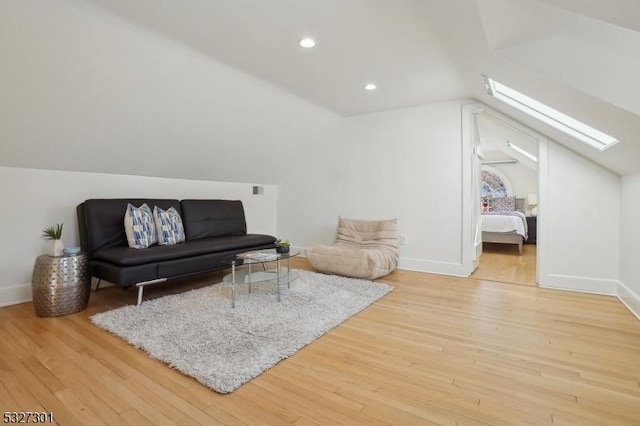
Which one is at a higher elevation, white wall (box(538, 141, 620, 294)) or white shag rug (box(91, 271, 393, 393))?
white wall (box(538, 141, 620, 294))

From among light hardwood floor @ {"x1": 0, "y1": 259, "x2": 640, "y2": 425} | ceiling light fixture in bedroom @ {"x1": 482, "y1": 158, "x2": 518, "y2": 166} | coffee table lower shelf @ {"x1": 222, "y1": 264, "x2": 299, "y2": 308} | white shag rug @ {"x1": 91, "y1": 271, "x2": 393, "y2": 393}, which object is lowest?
light hardwood floor @ {"x1": 0, "y1": 259, "x2": 640, "y2": 425}

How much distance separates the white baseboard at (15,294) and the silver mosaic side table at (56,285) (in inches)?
21.0

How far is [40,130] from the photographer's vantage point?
2.64 meters

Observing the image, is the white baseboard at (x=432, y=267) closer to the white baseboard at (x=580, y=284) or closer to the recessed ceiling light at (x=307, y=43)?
the white baseboard at (x=580, y=284)

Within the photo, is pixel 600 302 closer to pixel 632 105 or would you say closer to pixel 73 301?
pixel 632 105

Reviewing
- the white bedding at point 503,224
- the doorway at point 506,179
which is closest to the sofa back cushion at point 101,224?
the doorway at point 506,179

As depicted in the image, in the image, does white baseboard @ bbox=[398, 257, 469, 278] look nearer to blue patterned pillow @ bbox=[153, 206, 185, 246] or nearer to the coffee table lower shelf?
the coffee table lower shelf

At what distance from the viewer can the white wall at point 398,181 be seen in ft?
13.0

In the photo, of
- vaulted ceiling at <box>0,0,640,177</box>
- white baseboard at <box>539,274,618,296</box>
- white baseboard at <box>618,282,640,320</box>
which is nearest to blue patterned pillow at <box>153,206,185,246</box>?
vaulted ceiling at <box>0,0,640,177</box>

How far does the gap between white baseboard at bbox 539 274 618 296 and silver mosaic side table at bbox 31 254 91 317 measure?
4.47 meters

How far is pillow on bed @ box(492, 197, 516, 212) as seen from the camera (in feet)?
25.9

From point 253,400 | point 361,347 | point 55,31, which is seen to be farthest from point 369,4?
point 253,400

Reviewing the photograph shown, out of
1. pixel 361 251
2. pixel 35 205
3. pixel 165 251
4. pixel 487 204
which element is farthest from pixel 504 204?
pixel 35 205

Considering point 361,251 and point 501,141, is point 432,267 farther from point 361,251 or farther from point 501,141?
A: point 501,141
